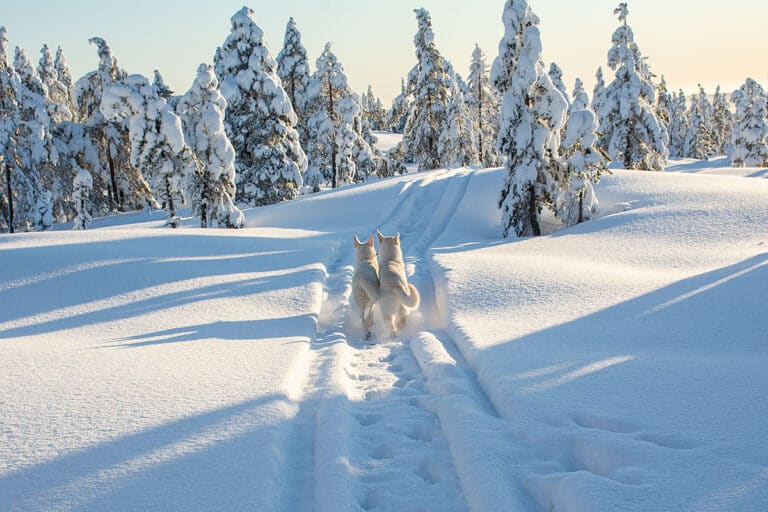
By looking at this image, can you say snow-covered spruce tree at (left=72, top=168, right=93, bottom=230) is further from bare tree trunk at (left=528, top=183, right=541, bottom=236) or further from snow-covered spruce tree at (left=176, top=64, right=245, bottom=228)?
bare tree trunk at (left=528, top=183, right=541, bottom=236)

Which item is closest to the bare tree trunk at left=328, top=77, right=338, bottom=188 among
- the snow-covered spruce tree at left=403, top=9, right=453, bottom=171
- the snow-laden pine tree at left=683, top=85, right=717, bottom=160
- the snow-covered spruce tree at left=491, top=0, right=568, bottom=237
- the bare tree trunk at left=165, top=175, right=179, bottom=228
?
the snow-covered spruce tree at left=403, top=9, right=453, bottom=171

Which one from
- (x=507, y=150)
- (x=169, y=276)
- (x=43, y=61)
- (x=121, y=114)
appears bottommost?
(x=169, y=276)

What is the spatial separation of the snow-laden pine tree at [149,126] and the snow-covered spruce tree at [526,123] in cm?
1240

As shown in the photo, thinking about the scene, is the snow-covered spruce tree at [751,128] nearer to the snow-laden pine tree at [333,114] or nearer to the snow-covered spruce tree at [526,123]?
the snow-laden pine tree at [333,114]

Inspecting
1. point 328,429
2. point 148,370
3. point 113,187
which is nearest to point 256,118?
point 113,187

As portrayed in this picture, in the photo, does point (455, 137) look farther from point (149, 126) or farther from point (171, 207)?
point (149, 126)

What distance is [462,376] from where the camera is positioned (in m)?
6.02

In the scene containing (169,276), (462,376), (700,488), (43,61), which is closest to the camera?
(700,488)

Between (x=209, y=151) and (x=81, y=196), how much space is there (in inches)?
541

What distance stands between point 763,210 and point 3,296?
18.6m

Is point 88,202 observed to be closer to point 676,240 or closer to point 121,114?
point 121,114

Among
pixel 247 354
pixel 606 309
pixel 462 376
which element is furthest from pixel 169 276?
pixel 606 309

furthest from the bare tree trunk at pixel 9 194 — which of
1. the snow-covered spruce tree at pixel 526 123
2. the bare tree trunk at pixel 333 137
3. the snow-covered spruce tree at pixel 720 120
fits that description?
the snow-covered spruce tree at pixel 720 120

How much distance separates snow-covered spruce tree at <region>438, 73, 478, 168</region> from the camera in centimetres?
4275
